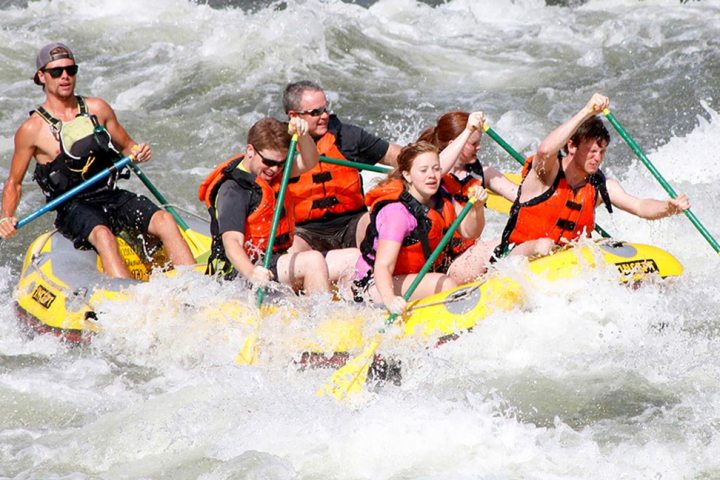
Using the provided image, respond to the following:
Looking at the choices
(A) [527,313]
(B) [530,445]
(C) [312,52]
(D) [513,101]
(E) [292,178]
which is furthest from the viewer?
(C) [312,52]

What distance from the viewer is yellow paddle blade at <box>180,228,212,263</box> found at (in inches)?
261

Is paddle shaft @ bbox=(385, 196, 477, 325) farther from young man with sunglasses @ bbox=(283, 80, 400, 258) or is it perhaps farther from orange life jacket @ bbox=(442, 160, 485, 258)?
young man with sunglasses @ bbox=(283, 80, 400, 258)

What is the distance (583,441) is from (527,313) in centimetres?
80

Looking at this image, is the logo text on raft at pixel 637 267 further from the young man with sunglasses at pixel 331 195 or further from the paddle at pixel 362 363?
the young man with sunglasses at pixel 331 195

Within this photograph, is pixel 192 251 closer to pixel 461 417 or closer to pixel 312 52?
pixel 461 417

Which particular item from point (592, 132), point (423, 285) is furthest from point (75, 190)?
point (592, 132)

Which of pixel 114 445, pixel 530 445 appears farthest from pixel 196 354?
pixel 530 445

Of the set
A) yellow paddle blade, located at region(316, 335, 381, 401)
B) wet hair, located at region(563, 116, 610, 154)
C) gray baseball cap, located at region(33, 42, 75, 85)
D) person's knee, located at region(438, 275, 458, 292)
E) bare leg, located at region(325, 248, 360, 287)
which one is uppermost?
gray baseball cap, located at region(33, 42, 75, 85)

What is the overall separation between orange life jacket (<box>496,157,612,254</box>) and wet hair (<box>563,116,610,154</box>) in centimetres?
24

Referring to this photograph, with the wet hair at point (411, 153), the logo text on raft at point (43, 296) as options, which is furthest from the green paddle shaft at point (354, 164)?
the logo text on raft at point (43, 296)

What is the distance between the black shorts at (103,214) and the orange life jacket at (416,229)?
1538mm

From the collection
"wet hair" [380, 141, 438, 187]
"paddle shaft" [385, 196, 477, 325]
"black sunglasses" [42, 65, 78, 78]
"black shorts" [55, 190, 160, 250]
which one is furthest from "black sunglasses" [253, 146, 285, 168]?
"black sunglasses" [42, 65, 78, 78]

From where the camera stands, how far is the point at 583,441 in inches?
191

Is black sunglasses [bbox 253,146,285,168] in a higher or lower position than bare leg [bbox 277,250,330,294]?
higher
